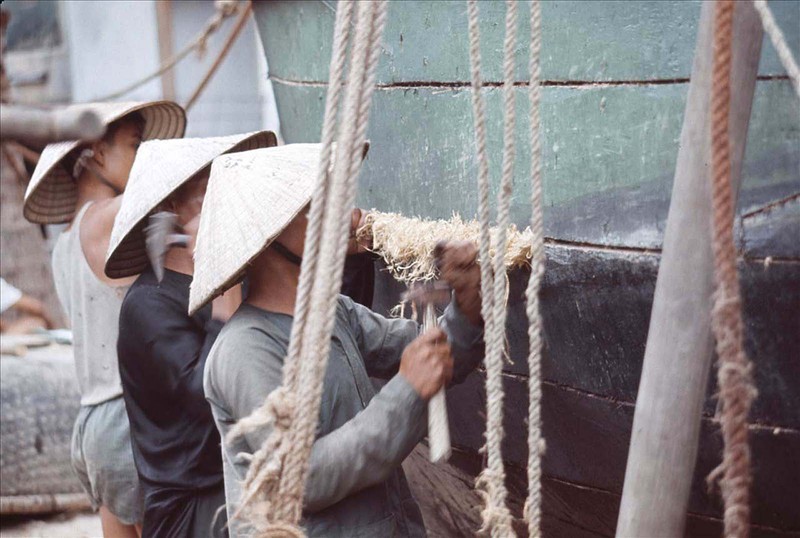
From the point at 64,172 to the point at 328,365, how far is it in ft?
5.38

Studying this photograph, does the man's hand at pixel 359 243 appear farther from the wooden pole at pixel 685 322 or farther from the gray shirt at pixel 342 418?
the wooden pole at pixel 685 322

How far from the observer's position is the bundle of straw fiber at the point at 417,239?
2064 millimetres

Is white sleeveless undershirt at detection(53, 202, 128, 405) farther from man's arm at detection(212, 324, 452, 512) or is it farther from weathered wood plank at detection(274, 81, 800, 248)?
man's arm at detection(212, 324, 452, 512)

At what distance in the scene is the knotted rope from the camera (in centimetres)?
123

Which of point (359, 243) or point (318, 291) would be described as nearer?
point (318, 291)

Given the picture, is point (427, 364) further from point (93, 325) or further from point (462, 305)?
point (93, 325)

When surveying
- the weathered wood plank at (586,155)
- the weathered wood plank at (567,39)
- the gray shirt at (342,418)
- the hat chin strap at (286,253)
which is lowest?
the gray shirt at (342,418)

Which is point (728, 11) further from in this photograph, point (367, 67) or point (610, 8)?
point (610, 8)

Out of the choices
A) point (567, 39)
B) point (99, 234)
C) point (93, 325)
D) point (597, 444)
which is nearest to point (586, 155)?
point (567, 39)

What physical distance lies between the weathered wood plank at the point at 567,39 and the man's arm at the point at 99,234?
0.69 meters

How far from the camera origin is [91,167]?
282cm

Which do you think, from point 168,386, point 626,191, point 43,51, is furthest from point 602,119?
point 43,51

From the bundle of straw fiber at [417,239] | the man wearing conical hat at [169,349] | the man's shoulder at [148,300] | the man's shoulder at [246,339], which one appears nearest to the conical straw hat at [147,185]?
the man wearing conical hat at [169,349]

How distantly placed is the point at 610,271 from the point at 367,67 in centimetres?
93
